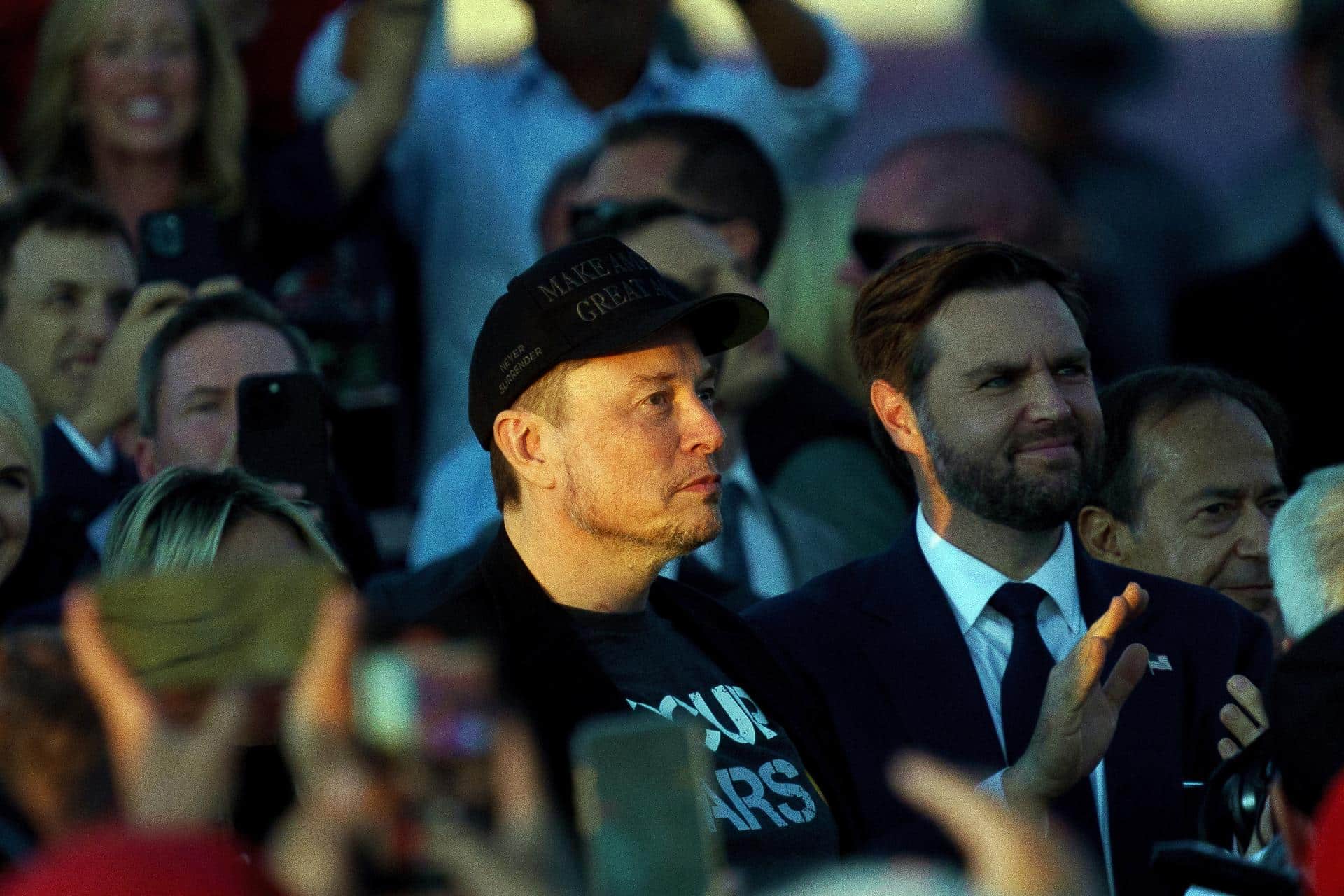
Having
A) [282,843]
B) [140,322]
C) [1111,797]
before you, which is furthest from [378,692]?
[140,322]

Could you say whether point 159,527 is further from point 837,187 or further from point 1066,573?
point 837,187

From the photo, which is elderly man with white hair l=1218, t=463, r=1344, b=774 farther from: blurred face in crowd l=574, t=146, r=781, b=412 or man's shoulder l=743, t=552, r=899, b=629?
blurred face in crowd l=574, t=146, r=781, b=412

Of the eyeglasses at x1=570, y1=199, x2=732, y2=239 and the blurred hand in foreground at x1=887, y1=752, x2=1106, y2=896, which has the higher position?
the blurred hand in foreground at x1=887, y1=752, x2=1106, y2=896

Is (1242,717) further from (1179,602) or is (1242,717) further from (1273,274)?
(1273,274)

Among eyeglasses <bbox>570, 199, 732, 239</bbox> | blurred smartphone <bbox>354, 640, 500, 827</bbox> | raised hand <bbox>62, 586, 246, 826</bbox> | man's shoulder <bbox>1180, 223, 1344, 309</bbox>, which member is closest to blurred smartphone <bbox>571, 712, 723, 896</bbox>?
blurred smartphone <bbox>354, 640, 500, 827</bbox>

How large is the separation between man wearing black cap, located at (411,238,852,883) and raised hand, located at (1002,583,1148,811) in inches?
11.0

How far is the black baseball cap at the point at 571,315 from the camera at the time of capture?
3309mm

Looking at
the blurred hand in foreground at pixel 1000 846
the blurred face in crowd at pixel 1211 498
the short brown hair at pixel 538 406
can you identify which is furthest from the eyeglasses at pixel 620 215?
the blurred hand in foreground at pixel 1000 846

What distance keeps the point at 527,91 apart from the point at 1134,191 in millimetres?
1877

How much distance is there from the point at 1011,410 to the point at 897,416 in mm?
246

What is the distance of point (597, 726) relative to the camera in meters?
2.06

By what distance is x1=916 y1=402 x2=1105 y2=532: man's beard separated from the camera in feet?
12.1

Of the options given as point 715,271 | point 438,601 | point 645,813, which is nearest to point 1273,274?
point 715,271

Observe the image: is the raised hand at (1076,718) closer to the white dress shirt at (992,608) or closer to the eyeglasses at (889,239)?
the white dress shirt at (992,608)
